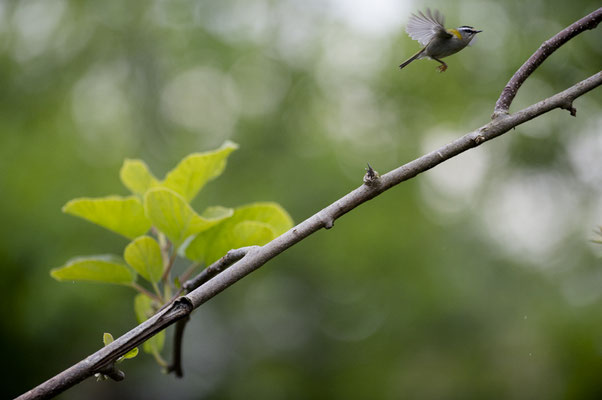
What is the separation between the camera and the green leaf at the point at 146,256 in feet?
1.51

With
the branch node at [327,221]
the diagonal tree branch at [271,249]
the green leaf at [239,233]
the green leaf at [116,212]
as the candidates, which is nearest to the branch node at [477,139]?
the diagonal tree branch at [271,249]

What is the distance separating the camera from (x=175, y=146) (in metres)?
4.16

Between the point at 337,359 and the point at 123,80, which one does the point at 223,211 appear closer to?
the point at 337,359

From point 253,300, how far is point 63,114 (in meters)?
2.20

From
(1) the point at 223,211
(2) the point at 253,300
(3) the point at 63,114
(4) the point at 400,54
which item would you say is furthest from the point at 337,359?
(1) the point at 223,211

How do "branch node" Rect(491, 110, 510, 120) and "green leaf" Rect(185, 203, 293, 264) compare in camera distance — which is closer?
"branch node" Rect(491, 110, 510, 120)

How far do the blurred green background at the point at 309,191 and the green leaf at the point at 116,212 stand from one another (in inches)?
103

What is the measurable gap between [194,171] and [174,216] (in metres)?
0.07

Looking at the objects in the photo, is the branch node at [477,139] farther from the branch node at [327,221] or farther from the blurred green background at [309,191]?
the blurred green background at [309,191]

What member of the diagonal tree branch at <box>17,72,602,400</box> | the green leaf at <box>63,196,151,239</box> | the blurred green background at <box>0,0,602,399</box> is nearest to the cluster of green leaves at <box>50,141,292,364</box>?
the green leaf at <box>63,196,151,239</box>

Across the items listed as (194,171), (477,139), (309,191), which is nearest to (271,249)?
(477,139)

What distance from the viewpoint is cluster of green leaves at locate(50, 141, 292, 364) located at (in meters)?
0.47

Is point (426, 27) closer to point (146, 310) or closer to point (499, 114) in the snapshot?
point (499, 114)

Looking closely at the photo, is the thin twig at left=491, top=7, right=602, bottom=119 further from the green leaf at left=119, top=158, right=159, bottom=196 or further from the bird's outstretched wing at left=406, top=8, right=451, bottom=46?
the green leaf at left=119, top=158, right=159, bottom=196
